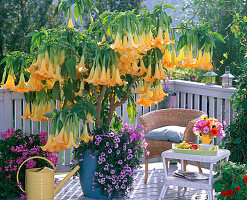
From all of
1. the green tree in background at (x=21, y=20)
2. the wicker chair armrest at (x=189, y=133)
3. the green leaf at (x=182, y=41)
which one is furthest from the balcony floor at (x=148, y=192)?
the green tree in background at (x=21, y=20)

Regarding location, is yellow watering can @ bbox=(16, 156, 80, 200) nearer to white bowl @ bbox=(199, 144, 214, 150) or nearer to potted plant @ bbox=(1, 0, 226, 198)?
potted plant @ bbox=(1, 0, 226, 198)

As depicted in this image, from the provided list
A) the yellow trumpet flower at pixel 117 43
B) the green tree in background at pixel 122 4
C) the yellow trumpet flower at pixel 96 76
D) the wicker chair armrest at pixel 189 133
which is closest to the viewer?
the yellow trumpet flower at pixel 117 43

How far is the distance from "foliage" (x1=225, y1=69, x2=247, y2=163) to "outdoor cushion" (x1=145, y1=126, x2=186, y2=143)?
515 millimetres

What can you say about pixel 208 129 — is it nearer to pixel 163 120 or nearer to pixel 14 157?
pixel 163 120

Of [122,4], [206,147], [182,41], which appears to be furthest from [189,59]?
[122,4]

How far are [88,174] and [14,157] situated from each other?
0.71 m

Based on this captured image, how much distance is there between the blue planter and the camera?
13.5ft

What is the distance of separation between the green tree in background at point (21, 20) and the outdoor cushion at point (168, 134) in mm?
4157

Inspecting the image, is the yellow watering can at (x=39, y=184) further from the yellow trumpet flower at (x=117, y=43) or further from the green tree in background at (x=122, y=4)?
the green tree in background at (x=122, y=4)

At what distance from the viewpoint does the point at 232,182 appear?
3.61m

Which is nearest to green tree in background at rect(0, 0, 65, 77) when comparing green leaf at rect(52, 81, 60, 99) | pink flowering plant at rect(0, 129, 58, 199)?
pink flowering plant at rect(0, 129, 58, 199)

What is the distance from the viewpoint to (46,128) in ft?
15.7

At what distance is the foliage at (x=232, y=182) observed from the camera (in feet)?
11.8

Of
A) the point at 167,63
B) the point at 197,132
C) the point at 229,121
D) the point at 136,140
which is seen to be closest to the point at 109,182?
the point at 136,140
